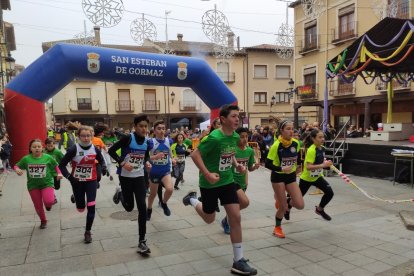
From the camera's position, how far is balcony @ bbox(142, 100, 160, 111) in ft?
114

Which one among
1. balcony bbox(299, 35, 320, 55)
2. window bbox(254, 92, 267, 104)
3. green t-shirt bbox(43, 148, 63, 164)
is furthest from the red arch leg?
window bbox(254, 92, 267, 104)

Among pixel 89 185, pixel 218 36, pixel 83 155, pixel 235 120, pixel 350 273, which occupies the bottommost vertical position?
pixel 350 273

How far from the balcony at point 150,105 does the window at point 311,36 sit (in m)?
16.2

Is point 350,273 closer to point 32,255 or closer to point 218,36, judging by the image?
point 32,255

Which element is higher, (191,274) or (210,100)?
(210,100)

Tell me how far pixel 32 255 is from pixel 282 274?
3.07 metres

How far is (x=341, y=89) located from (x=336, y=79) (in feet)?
2.79

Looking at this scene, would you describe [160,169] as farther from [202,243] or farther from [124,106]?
[124,106]

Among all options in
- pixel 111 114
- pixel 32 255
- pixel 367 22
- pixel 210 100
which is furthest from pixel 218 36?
pixel 111 114

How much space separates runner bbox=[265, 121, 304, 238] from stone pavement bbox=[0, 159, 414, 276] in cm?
48

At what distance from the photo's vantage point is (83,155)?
474 centimetres

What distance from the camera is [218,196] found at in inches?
147

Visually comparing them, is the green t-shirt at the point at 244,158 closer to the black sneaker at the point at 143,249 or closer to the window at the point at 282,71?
the black sneaker at the point at 143,249

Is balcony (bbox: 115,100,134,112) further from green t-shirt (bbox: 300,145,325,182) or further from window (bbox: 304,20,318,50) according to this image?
green t-shirt (bbox: 300,145,325,182)
